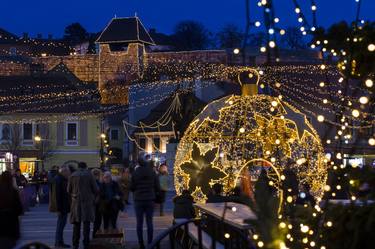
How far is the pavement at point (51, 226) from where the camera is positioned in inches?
747

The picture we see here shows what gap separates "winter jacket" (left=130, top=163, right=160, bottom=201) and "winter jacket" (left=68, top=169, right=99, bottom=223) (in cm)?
108

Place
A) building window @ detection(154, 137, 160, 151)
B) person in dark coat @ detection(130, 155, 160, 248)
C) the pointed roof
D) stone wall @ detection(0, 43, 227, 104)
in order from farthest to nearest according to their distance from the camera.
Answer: the pointed roof → stone wall @ detection(0, 43, 227, 104) → building window @ detection(154, 137, 160, 151) → person in dark coat @ detection(130, 155, 160, 248)

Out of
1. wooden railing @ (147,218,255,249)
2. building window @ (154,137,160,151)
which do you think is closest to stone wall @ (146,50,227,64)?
building window @ (154,137,160,151)

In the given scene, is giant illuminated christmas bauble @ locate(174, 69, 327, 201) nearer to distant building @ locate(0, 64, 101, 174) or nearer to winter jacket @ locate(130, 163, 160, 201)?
winter jacket @ locate(130, 163, 160, 201)

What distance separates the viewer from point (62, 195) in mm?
18031

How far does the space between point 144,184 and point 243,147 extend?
327 centimetres

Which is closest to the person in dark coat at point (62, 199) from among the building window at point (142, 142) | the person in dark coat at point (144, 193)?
the person in dark coat at point (144, 193)

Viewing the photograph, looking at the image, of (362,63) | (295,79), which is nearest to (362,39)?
(362,63)

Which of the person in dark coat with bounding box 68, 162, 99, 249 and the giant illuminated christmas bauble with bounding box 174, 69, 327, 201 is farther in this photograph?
the giant illuminated christmas bauble with bounding box 174, 69, 327, 201

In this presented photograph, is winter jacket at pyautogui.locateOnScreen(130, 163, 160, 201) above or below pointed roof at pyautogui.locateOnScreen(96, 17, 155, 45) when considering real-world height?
below

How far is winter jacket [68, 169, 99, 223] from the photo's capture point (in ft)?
56.6

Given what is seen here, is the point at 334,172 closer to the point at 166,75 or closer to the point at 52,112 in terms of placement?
the point at 52,112

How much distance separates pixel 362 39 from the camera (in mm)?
5762

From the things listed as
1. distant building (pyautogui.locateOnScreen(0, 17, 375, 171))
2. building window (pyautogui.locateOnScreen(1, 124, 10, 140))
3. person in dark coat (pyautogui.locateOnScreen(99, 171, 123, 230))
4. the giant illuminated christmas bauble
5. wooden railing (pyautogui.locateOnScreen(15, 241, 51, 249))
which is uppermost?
distant building (pyautogui.locateOnScreen(0, 17, 375, 171))
